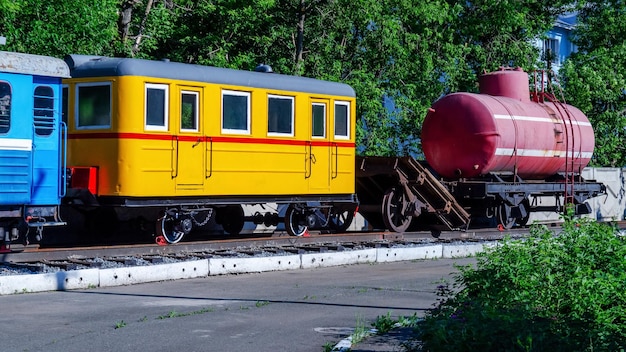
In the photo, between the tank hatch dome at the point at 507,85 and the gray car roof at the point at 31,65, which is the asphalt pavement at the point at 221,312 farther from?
the tank hatch dome at the point at 507,85

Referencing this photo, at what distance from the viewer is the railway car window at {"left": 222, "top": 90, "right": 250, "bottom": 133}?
18.3 metres

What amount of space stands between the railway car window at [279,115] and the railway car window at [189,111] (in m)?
1.82

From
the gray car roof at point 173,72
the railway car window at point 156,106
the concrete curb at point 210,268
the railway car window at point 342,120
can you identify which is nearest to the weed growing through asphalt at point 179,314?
the concrete curb at point 210,268

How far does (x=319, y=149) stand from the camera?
20.4 m

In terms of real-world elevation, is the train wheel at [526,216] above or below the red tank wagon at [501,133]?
below

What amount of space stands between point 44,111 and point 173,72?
270 cm

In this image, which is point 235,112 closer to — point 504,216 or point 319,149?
point 319,149

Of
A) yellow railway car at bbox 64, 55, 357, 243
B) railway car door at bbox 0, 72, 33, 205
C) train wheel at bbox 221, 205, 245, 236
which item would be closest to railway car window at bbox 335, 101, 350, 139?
yellow railway car at bbox 64, 55, 357, 243

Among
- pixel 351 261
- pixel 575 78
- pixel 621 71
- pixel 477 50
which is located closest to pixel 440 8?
pixel 477 50

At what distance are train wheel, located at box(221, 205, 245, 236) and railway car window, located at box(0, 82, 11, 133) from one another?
6384 mm

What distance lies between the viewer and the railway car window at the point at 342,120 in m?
21.0

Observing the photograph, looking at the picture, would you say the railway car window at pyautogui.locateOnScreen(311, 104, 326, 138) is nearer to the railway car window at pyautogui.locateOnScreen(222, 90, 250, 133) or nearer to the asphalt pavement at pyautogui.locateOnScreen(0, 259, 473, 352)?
the railway car window at pyautogui.locateOnScreen(222, 90, 250, 133)

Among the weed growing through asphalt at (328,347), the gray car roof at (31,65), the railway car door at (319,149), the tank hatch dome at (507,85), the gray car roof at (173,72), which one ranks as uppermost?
the tank hatch dome at (507,85)

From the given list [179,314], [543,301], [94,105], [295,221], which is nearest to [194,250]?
[94,105]
